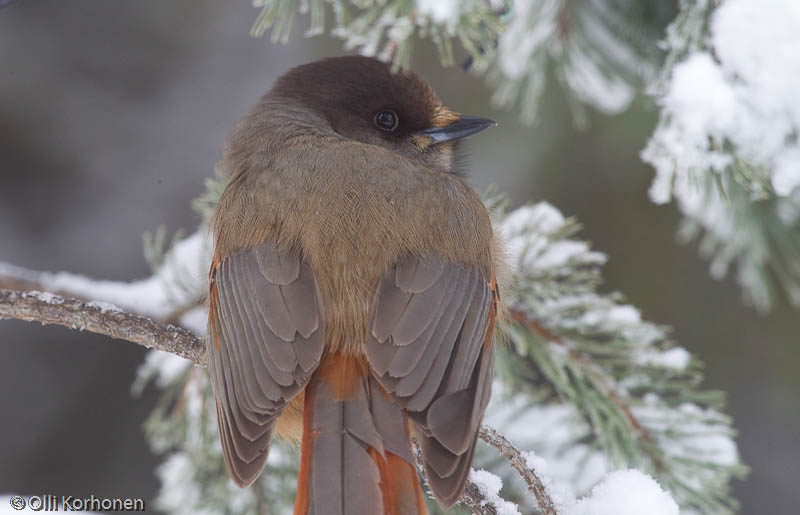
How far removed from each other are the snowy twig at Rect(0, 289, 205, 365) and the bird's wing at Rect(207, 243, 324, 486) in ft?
0.52

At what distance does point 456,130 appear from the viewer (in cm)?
302

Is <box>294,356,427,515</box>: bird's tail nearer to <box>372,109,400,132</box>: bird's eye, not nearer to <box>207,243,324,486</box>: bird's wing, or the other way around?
<box>207,243,324,486</box>: bird's wing

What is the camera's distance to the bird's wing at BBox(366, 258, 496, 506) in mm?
1993

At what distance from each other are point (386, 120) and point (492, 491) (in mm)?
1449

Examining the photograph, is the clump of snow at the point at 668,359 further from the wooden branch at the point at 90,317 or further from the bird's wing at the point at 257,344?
the bird's wing at the point at 257,344

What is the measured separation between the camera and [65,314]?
224 centimetres

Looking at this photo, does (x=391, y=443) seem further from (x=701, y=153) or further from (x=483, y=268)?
(x=701, y=153)

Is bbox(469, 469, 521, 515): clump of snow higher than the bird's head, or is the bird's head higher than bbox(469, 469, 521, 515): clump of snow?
the bird's head

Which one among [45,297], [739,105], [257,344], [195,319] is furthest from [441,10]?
[195,319]

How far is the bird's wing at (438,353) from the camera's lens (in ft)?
6.54

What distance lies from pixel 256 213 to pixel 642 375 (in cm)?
119

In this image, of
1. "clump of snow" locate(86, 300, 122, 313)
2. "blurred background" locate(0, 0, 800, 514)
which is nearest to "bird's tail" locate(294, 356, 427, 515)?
"clump of snow" locate(86, 300, 122, 313)

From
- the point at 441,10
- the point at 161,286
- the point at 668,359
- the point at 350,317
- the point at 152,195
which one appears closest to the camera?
the point at 441,10

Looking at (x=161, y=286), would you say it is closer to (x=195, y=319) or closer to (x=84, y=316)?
(x=195, y=319)
